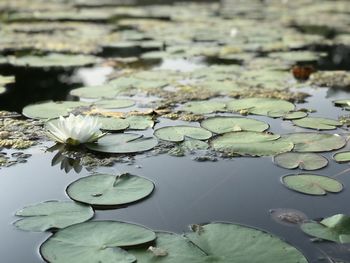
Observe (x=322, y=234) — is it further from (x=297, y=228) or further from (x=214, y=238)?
(x=214, y=238)

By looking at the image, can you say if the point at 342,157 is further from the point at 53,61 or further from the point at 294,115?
the point at 53,61

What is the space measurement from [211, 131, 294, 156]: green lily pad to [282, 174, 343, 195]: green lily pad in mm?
248

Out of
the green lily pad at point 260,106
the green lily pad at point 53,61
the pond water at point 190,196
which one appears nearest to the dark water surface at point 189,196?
the pond water at point 190,196

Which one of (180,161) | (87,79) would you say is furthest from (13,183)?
(87,79)

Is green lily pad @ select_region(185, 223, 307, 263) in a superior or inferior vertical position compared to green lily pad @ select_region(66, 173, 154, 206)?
inferior

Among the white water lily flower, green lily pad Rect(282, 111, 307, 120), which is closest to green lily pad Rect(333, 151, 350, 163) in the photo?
green lily pad Rect(282, 111, 307, 120)

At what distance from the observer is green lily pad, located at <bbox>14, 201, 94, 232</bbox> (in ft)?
4.62

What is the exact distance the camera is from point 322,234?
4.48 feet

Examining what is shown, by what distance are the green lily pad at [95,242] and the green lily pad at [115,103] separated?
1.28m

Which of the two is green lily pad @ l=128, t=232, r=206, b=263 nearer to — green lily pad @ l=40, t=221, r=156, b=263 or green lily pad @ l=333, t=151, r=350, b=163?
green lily pad @ l=40, t=221, r=156, b=263

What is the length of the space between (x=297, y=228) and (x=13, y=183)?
1.03m

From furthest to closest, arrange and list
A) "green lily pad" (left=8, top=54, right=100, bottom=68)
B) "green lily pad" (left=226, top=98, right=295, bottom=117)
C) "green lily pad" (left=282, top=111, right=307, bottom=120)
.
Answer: "green lily pad" (left=8, top=54, right=100, bottom=68), "green lily pad" (left=226, top=98, right=295, bottom=117), "green lily pad" (left=282, top=111, right=307, bottom=120)

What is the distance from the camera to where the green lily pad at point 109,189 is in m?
1.55

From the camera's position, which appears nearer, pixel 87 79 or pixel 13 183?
pixel 13 183
